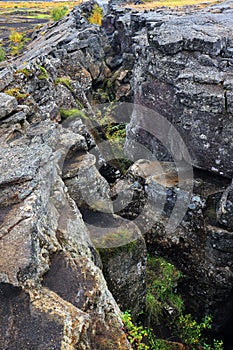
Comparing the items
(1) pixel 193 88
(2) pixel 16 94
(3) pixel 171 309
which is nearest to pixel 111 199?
(3) pixel 171 309

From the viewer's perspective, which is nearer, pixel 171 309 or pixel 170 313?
pixel 170 313

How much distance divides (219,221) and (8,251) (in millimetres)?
10004

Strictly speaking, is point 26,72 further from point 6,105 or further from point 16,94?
point 6,105

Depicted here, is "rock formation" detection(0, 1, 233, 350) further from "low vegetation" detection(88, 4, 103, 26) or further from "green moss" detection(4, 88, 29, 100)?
"low vegetation" detection(88, 4, 103, 26)

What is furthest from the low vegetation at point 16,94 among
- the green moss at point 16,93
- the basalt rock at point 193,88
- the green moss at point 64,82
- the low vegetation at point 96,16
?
the low vegetation at point 96,16

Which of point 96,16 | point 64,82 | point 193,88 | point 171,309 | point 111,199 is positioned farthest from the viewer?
point 96,16

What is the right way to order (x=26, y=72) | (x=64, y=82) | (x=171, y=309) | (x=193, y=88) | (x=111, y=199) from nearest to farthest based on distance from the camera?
1. (x=171, y=309)
2. (x=111, y=199)
3. (x=193, y=88)
4. (x=26, y=72)
5. (x=64, y=82)

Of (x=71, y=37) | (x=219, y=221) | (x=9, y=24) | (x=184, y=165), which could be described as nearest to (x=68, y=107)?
(x=184, y=165)

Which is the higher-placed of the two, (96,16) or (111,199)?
(96,16)

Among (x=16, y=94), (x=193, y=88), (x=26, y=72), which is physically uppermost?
(x=26, y=72)

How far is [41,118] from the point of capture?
16547mm

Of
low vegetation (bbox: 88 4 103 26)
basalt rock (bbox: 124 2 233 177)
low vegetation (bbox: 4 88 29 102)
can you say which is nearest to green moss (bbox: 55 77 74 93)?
low vegetation (bbox: 4 88 29 102)

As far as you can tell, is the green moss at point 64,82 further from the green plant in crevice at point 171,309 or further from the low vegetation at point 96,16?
the low vegetation at point 96,16

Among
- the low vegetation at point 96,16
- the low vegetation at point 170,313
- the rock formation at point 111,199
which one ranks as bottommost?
the low vegetation at point 170,313
